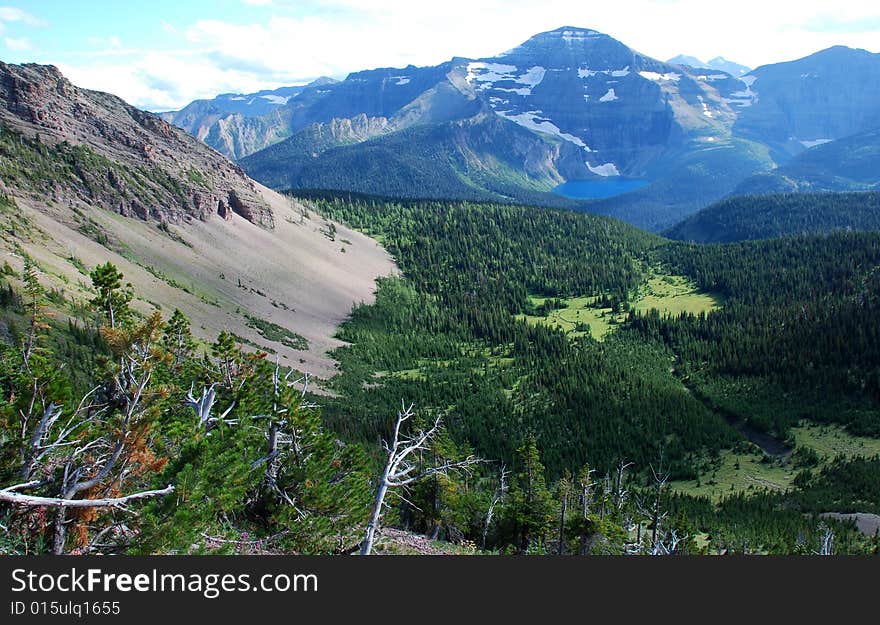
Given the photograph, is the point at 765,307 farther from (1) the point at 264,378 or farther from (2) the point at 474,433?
(1) the point at 264,378

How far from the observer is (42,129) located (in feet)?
501

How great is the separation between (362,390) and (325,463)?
Answer: 89.4 meters

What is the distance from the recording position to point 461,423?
107 metres

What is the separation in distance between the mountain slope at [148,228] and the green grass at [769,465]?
7386cm

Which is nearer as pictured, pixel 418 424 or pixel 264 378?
pixel 264 378

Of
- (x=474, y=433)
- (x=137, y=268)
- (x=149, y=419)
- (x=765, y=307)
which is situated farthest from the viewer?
(x=765, y=307)

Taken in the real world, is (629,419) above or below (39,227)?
below

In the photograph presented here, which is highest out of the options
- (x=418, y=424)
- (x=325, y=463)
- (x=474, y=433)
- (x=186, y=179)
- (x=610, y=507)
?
(x=186, y=179)

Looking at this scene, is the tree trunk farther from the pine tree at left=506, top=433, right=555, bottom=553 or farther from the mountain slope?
the mountain slope

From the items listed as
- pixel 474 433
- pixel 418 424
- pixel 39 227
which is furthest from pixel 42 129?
pixel 418 424

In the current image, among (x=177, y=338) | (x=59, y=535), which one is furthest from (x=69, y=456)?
(x=177, y=338)

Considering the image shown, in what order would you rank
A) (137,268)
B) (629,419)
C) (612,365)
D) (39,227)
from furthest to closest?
1. (612,365)
2. (137,268)
3. (39,227)
4. (629,419)

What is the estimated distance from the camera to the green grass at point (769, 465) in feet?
289

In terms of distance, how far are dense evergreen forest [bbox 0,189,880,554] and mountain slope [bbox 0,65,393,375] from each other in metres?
10.7
